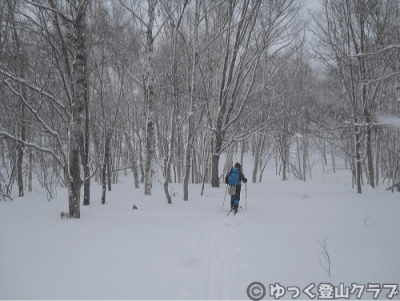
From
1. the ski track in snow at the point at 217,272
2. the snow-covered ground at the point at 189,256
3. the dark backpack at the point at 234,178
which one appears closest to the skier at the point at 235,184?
the dark backpack at the point at 234,178

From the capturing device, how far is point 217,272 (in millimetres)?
3541

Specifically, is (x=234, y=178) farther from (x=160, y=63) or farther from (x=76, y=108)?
(x=160, y=63)

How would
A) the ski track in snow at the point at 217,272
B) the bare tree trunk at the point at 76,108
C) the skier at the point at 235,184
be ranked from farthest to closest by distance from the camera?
1. the skier at the point at 235,184
2. the bare tree trunk at the point at 76,108
3. the ski track in snow at the point at 217,272

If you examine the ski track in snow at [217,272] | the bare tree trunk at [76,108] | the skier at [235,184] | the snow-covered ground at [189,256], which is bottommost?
the ski track in snow at [217,272]

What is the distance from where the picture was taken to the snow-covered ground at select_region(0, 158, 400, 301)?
303 cm

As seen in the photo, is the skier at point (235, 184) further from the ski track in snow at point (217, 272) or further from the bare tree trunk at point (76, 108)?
the bare tree trunk at point (76, 108)

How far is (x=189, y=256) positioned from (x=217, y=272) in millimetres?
669

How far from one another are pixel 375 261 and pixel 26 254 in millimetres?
5391

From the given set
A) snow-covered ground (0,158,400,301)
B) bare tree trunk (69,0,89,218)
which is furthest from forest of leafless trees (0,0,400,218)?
snow-covered ground (0,158,400,301)

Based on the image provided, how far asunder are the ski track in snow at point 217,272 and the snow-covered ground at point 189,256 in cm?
1

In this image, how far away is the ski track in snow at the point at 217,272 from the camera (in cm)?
298

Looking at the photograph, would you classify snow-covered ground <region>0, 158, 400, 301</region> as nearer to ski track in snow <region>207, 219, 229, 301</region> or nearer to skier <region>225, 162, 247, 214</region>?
ski track in snow <region>207, 219, 229, 301</region>

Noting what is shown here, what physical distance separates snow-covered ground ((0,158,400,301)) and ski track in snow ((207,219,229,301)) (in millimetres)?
13

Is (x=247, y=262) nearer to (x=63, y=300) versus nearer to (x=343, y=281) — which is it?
(x=343, y=281)
